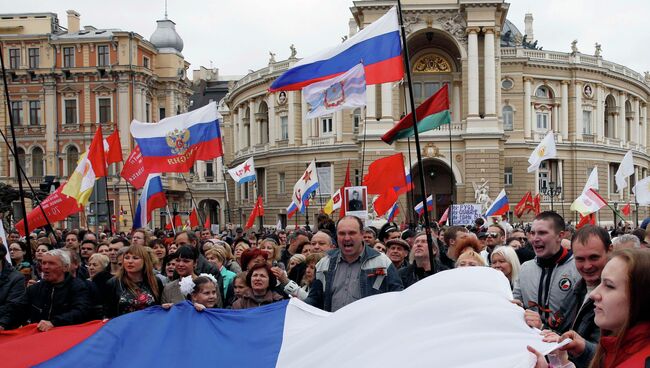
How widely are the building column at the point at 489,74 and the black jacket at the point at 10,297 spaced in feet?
125

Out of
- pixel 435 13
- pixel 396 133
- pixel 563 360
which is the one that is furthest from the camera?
pixel 435 13

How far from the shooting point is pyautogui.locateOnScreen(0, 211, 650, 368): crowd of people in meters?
2.83

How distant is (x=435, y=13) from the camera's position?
140 ft

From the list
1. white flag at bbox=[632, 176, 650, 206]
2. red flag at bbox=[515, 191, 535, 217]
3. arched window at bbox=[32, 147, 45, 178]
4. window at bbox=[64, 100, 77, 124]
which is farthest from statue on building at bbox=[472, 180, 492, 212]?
arched window at bbox=[32, 147, 45, 178]

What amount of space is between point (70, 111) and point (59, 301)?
5425cm

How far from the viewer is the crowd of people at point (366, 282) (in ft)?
9.28

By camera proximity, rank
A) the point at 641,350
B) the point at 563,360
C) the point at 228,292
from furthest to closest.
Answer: the point at 228,292
the point at 563,360
the point at 641,350

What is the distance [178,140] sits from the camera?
14.9 metres

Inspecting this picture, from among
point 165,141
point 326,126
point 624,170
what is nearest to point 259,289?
point 165,141

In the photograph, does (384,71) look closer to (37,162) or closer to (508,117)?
(508,117)

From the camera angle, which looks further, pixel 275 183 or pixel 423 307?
pixel 275 183

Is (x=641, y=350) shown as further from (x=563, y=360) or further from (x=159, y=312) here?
(x=159, y=312)

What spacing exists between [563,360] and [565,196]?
52201 mm

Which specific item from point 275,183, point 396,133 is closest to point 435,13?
point 275,183
